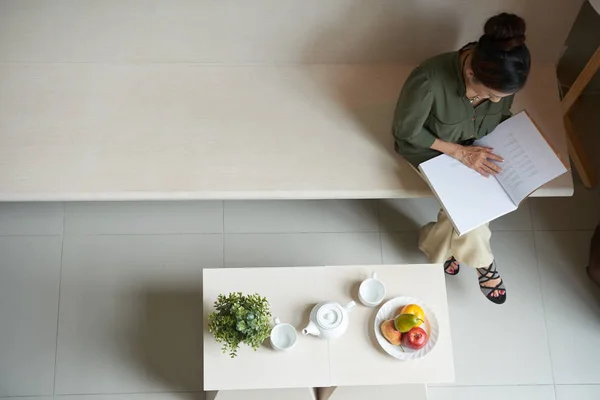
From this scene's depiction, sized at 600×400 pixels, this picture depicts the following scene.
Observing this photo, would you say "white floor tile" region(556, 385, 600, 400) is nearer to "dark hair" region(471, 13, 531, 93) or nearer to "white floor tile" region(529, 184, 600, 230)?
"white floor tile" region(529, 184, 600, 230)

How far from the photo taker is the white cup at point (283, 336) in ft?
7.00

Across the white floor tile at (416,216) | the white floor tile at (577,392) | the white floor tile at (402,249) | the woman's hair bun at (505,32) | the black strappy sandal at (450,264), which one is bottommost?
the white floor tile at (577,392)

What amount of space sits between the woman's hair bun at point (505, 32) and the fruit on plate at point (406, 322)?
35.1 inches

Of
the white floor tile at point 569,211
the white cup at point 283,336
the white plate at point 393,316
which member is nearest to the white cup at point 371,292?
the white plate at point 393,316

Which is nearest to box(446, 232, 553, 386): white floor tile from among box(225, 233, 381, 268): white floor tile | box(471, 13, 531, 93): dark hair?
box(225, 233, 381, 268): white floor tile

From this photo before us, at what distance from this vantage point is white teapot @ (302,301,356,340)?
212 cm

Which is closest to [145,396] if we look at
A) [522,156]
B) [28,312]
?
[28,312]

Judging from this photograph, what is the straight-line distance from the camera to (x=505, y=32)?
187 centimetres

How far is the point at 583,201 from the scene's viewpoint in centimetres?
294

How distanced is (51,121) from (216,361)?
1.10m

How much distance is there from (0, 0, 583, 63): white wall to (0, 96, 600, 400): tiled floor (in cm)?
68

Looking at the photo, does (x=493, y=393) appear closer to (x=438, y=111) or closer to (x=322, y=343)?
(x=322, y=343)

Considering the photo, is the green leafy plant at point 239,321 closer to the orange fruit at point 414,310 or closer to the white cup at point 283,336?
the white cup at point 283,336

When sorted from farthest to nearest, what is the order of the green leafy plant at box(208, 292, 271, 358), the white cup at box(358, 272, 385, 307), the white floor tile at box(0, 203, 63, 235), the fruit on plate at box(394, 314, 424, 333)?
the white floor tile at box(0, 203, 63, 235) < the white cup at box(358, 272, 385, 307) < the fruit on plate at box(394, 314, 424, 333) < the green leafy plant at box(208, 292, 271, 358)
